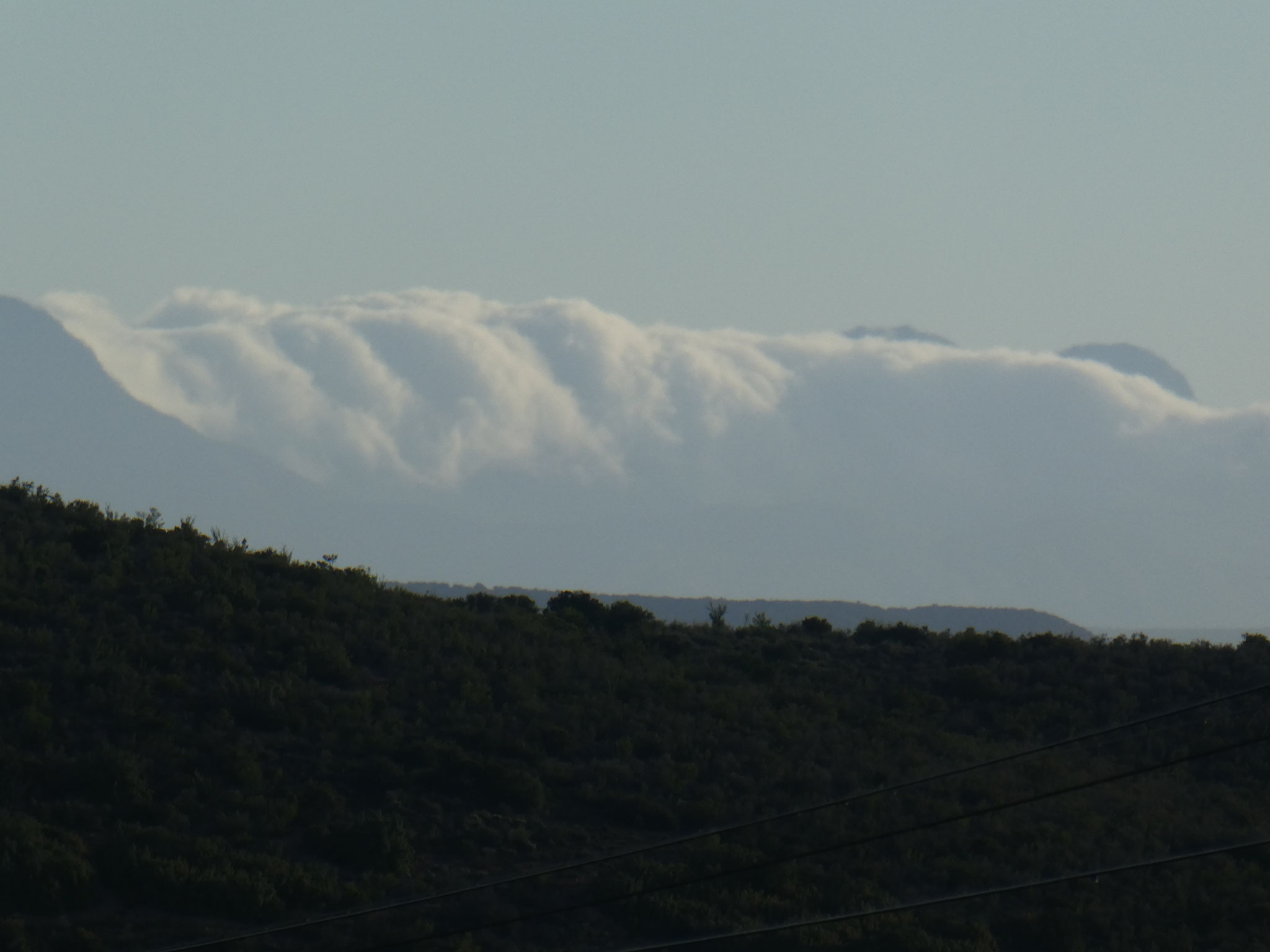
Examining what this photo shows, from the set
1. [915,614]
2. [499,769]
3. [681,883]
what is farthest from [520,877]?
[915,614]

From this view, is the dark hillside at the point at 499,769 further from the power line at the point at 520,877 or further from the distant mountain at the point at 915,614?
the distant mountain at the point at 915,614

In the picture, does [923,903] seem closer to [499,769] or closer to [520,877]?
[520,877]

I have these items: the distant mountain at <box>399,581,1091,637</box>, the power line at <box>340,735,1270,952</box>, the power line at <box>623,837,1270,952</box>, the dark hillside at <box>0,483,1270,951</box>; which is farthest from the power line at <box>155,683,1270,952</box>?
the distant mountain at <box>399,581,1091,637</box>

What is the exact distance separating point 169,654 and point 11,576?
517cm

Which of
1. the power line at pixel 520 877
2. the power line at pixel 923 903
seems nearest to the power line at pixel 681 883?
the power line at pixel 520 877

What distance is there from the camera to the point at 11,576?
32.3 m

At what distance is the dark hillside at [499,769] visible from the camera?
71.1 ft

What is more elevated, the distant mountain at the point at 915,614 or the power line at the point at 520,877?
the distant mountain at the point at 915,614

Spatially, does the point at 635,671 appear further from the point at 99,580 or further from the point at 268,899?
the point at 268,899

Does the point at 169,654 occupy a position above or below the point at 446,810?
above

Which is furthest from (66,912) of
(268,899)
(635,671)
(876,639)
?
(876,639)

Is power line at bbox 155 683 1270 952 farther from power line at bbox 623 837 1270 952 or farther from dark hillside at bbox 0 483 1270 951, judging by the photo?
power line at bbox 623 837 1270 952

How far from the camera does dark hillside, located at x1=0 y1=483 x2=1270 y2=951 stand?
2167 cm

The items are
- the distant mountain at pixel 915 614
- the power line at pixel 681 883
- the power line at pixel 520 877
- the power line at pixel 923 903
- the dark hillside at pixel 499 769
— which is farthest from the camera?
the distant mountain at pixel 915 614
